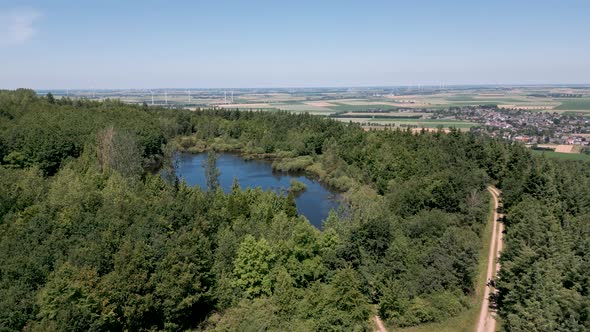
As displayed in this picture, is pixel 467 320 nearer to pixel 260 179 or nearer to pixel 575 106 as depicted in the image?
pixel 260 179

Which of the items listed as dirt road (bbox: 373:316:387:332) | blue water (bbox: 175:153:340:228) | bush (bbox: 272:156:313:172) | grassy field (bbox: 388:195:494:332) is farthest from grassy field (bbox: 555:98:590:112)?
dirt road (bbox: 373:316:387:332)

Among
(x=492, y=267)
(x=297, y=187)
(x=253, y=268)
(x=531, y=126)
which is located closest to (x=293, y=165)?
(x=297, y=187)

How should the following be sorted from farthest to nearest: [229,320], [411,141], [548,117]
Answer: [548,117], [411,141], [229,320]

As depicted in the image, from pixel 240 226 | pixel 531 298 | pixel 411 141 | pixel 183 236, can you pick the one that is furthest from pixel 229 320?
pixel 411 141

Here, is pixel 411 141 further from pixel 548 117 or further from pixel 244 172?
pixel 548 117

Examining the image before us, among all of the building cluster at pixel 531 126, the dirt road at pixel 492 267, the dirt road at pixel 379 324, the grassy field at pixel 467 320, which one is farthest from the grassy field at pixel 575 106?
the dirt road at pixel 379 324

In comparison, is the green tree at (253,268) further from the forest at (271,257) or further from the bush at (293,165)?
the bush at (293,165)
